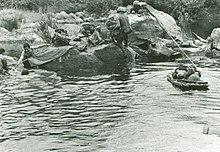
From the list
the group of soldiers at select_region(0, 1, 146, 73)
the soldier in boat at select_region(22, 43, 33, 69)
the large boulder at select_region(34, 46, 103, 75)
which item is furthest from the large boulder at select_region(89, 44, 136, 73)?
the soldier in boat at select_region(22, 43, 33, 69)

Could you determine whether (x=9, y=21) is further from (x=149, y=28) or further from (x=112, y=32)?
(x=112, y=32)

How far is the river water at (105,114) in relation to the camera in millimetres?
10914

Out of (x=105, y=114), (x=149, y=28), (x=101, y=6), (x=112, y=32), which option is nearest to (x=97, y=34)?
(x=112, y=32)

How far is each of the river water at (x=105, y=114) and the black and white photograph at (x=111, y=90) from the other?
0.03m

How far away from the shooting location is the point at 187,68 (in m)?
17.4

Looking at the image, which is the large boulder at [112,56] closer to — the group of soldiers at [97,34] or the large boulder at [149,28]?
the group of soldiers at [97,34]

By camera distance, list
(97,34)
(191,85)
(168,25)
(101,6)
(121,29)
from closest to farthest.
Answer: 1. (191,85)
2. (121,29)
3. (97,34)
4. (168,25)
5. (101,6)

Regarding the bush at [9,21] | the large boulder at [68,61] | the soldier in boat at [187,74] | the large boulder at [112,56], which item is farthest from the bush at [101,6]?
the soldier in boat at [187,74]

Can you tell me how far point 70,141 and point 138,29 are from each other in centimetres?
2024

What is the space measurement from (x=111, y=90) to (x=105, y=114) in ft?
11.8

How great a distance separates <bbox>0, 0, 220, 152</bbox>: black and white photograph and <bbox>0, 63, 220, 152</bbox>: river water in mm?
28

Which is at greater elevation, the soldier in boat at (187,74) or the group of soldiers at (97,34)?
the group of soldiers at (97,34)

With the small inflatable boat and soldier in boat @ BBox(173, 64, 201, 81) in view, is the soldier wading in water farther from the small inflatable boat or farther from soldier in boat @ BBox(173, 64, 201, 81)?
the small inflatable boat

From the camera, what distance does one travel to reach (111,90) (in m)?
17.1
